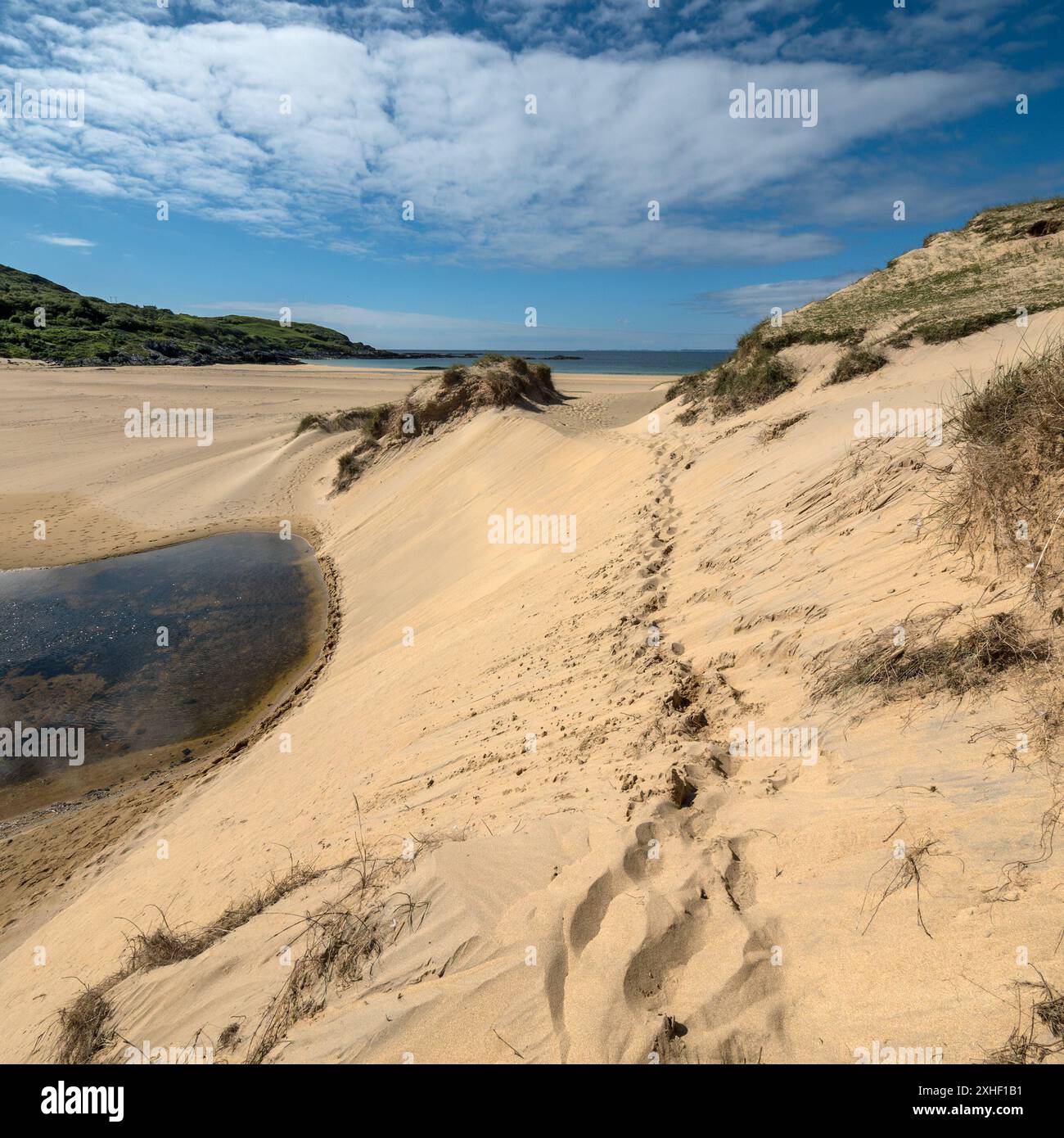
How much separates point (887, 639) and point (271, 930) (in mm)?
3987

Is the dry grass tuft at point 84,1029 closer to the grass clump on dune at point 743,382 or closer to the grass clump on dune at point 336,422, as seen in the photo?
the grass clump on dune at point 743,382

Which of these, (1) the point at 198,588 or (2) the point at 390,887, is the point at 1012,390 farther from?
(1) the point at 198,588

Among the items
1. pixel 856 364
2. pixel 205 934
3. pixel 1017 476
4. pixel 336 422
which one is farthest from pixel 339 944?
pixel 336 422

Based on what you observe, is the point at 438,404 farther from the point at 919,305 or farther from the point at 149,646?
the point at 919,305

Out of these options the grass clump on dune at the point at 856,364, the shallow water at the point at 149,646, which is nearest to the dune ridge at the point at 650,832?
the grass clump on dune at the point at 856,364

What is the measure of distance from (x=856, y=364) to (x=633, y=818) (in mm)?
9114

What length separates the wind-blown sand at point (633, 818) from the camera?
7.61ft

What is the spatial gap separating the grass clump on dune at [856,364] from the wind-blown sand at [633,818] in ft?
0.70

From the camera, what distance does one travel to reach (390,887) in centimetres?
320

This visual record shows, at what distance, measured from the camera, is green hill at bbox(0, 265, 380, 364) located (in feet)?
154

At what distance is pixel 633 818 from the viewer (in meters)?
3.26

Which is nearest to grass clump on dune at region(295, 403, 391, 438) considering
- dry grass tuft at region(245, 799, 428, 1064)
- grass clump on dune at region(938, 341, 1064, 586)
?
grass clump on dune at region(938, 341, 1064, 586)
